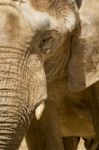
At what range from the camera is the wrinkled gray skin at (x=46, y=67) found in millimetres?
4227

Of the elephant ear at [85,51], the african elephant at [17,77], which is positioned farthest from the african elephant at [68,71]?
the african elephant at [17,77]

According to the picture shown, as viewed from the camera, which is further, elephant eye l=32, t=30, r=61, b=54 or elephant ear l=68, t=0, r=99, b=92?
elephant ear l=68, t=0, r=99, b=92

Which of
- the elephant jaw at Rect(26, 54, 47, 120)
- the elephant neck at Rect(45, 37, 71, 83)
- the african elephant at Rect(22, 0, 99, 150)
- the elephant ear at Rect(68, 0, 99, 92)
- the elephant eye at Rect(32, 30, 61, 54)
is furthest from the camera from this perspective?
the elephant ear at Rect(68, 0, 99, 92)

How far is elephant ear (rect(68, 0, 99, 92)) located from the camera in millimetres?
4918

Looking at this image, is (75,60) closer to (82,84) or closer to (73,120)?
(82,84)

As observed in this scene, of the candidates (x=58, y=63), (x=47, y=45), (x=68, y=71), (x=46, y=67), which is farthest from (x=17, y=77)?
(x=68, y=71)

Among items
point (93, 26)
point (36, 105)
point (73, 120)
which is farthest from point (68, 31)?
point (73, 120)

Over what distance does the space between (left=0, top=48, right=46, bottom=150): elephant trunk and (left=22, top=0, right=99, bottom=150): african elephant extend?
18 cm

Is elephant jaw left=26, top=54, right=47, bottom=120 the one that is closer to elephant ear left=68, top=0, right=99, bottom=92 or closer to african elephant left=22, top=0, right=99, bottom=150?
african elephant left=22, top=0, right=99, bottom=150

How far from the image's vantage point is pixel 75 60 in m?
5.00

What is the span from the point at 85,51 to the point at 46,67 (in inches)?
13.5

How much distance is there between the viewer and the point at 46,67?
4.74m

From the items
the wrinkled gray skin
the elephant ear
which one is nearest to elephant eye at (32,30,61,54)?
the wrinkled gray skin

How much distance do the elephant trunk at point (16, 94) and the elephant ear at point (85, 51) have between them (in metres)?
0.61
